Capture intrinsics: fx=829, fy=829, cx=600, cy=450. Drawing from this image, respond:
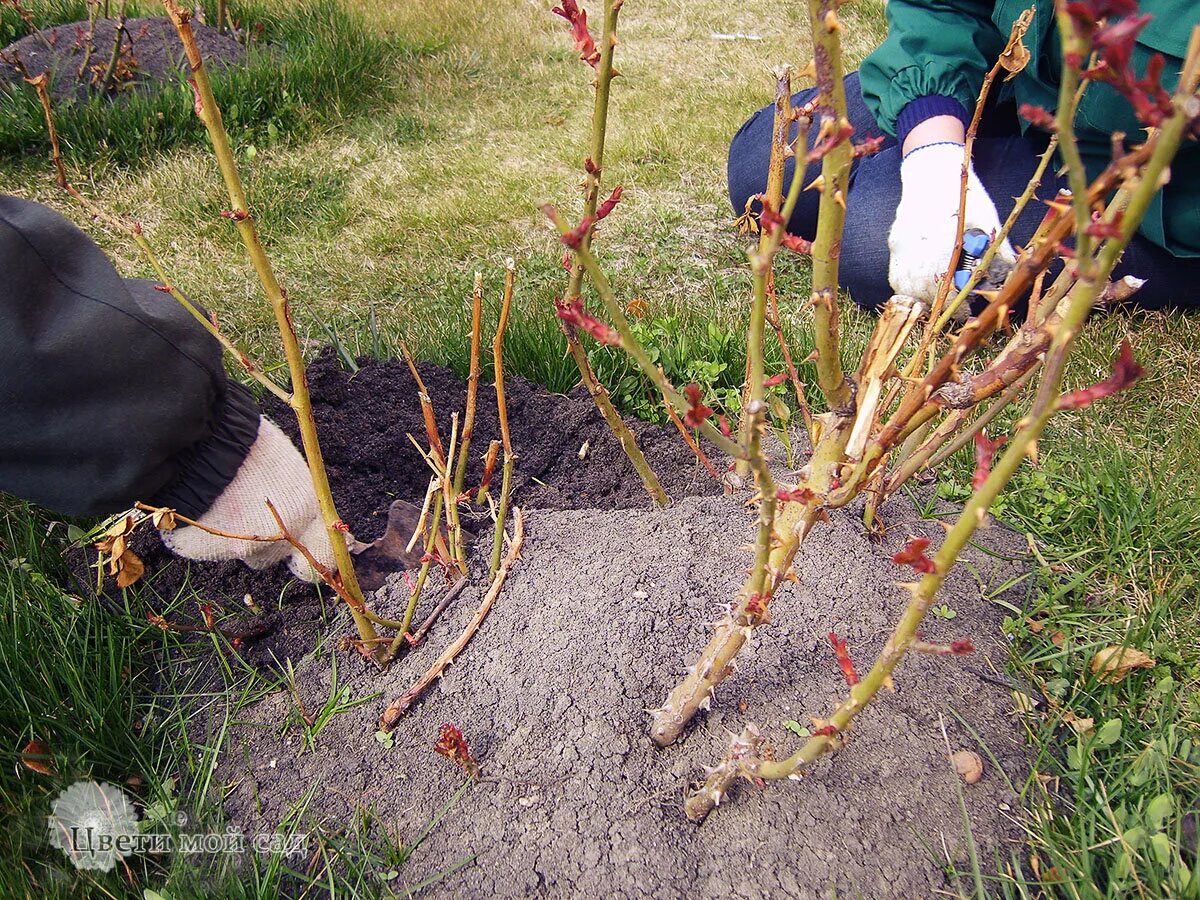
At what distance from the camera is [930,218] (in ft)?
7.90

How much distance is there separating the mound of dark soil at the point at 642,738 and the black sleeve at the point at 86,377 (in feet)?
1.38

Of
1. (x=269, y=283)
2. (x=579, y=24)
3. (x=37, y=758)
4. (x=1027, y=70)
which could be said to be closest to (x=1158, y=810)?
(x=579, y=24)

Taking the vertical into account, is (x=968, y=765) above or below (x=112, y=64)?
below

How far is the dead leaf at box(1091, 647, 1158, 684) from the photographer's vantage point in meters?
1.37

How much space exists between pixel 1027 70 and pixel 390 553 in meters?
2.20

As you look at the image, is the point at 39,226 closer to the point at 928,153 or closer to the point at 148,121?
the point at 928,153

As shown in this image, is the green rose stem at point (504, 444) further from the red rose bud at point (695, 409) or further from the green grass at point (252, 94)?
the green grass at point (252, 94)

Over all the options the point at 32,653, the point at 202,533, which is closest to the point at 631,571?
the point at 202,533

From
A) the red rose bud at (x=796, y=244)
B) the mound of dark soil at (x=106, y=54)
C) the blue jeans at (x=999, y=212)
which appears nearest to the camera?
the red rose bud at (x=796, y=244)

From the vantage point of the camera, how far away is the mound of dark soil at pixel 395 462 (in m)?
1.55

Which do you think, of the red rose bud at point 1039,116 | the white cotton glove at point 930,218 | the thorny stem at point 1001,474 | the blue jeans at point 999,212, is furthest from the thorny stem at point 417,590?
the blue jeans at point 999,212

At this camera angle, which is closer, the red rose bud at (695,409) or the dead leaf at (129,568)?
the red rose bud at (695,409)

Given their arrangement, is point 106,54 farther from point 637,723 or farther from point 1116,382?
point 1116,382

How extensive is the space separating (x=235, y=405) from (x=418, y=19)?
406cm
